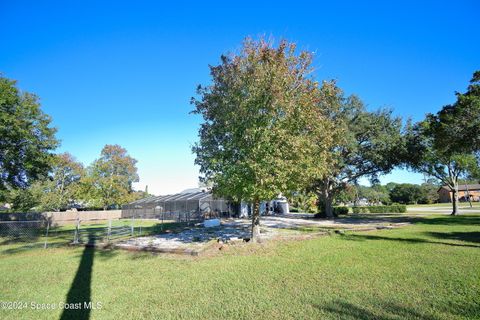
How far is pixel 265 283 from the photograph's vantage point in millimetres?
5582

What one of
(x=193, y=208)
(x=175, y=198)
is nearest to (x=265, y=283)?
(x=193, y=208)

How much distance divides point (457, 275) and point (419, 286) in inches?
51.5

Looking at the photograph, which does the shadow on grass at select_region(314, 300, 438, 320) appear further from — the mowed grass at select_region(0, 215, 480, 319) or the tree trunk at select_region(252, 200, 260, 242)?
the tree trunk at select_region(252, 200, 260, 242)

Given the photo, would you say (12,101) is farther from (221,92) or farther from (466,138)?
(466,138)

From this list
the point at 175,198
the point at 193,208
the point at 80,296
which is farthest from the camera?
the point at 175,198

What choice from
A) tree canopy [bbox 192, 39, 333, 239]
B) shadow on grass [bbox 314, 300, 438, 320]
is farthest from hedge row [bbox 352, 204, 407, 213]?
shadow on grass [bbox 314, 300, 438, 320]

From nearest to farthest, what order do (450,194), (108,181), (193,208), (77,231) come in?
(77,231), (193,208), (108,181), (450,194)

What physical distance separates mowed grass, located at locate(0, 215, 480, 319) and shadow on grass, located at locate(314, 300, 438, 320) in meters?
0.02

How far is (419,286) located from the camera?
4.99 m

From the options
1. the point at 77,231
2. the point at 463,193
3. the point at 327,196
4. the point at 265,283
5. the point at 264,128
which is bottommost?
the point at 265,283

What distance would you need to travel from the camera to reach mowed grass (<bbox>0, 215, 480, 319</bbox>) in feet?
13.7

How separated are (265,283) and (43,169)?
21.2 m

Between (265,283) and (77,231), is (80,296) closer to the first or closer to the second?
(265,283)

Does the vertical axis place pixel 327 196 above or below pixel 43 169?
below
